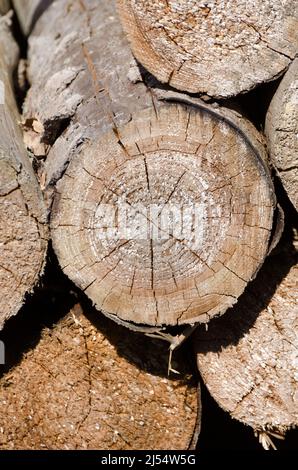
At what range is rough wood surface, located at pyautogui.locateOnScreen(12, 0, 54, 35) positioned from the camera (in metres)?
3.20

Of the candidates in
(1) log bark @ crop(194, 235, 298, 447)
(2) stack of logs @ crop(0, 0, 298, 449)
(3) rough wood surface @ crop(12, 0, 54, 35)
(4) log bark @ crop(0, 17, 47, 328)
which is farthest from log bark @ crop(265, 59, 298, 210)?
(3) rough wood surface @ crop(12, 0, 54, 35)

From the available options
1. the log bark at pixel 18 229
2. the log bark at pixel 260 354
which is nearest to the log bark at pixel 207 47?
→ the log bark at pixel 18 229

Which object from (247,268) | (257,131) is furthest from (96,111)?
(247,268)

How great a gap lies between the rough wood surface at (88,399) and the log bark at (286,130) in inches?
33.8

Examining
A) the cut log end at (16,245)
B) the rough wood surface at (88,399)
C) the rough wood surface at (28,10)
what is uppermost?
the rough wood surface at (28,10)

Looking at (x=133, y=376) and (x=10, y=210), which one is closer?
(x=10, y=210)

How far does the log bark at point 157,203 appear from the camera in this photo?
2.12 meters

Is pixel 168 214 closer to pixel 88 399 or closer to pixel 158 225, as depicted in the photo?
pixel 158 225

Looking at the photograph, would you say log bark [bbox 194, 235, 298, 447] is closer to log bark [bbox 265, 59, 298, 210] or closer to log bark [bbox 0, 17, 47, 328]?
log bark [bbox 265, 59, 298, 210]

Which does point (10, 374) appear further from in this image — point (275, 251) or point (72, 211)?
point (275, 251)

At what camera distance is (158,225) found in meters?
2.15

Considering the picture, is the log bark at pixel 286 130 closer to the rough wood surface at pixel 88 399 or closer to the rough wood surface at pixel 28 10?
the rough wood surface at pixel 88 399

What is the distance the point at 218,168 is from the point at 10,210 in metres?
0.71

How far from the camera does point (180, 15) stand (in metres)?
2.09
